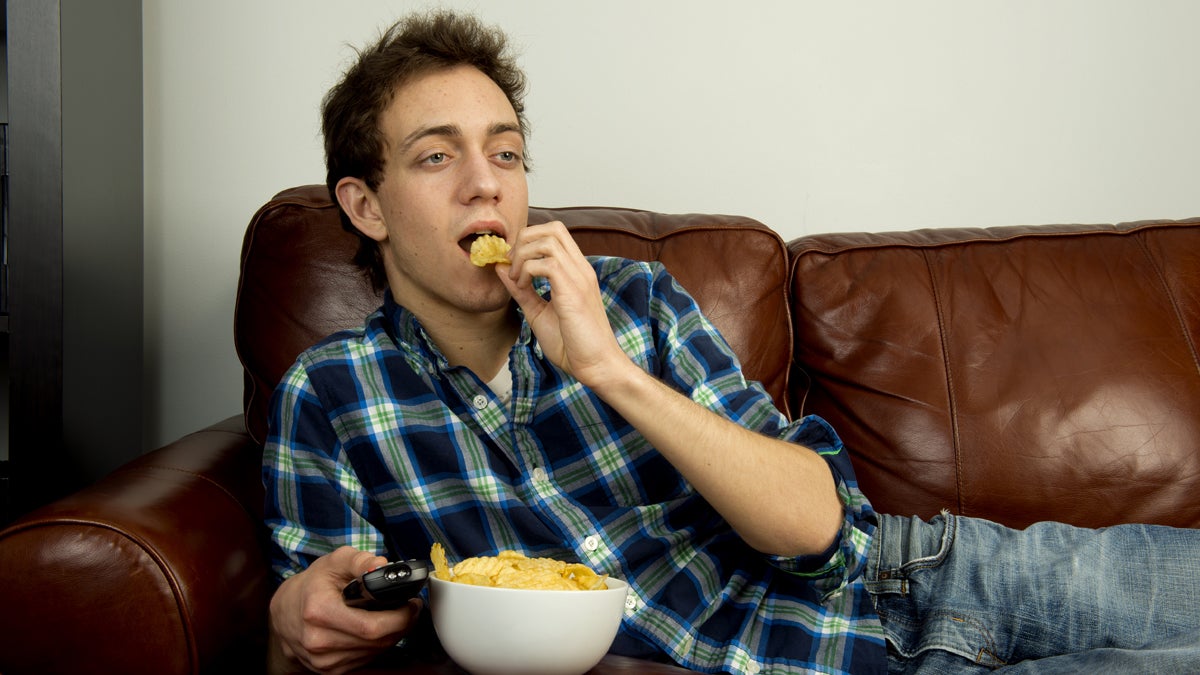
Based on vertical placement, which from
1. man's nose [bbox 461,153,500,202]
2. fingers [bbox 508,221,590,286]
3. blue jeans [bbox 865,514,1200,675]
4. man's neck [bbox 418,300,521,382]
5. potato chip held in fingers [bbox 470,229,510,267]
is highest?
man's nose [bbox 461,153,500,202]

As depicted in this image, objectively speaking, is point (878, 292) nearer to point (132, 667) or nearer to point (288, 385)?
point (288, 385)

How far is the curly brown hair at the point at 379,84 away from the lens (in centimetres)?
144

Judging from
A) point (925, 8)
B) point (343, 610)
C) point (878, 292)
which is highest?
point (925, 8)

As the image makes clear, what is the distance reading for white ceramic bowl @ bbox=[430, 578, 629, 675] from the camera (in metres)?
0.78

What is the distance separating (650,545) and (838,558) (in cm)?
23

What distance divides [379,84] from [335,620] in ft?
2.66

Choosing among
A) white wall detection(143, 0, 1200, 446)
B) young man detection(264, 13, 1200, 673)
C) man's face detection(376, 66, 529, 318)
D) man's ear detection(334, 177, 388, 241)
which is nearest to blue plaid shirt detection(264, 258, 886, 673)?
young man detection(264, 13, 1200, 673)

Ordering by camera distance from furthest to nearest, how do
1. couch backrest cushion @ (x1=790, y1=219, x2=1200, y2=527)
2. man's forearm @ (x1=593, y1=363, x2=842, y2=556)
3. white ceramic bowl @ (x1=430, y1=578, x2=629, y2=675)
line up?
couch backrest cushion @ (x1=790, y1=219, x2=1200, y2=527), man's forearm @ (x1=593, y1=363, x2=842, y2=556), white ceramic bowl @ (x1=430, y1=578, x2=629, y2=675)

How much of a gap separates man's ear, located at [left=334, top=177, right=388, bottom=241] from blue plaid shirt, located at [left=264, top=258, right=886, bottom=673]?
21 centimetres

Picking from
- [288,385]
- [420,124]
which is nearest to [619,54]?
[420,124]

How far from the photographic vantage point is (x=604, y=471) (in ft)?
4.22

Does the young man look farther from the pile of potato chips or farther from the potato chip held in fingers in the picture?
the pile of potato chips

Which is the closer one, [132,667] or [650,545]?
[132,667]

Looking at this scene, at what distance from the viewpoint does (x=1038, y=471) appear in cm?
154
